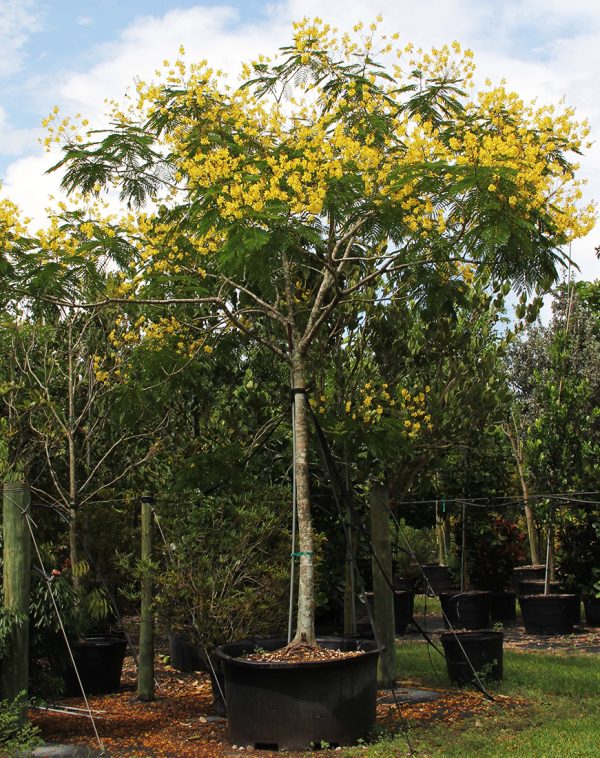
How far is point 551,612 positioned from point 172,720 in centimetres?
669

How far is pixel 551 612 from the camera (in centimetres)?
1150

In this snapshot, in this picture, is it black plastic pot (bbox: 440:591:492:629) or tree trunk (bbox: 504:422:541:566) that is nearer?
black plastic pot (bbox: 440:591:492:629)

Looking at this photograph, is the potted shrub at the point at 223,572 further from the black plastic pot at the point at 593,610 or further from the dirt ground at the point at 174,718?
the black plastic pot at the point at 593,610

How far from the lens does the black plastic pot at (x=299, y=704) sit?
17.9ft

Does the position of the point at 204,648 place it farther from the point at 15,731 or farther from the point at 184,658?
the point at 184,658

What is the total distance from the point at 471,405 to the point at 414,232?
4773 millimetres

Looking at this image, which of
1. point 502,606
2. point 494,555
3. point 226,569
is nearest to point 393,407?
point 226,569

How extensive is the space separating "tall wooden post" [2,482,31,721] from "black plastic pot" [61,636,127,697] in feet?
6.26

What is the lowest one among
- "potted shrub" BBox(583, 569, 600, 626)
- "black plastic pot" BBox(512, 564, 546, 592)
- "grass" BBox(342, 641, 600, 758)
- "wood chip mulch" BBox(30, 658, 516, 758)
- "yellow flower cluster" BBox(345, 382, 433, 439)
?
"wood chip mulch" BBox(30, 658, 516, 758)

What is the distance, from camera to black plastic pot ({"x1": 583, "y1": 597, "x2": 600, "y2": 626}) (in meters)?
12.2

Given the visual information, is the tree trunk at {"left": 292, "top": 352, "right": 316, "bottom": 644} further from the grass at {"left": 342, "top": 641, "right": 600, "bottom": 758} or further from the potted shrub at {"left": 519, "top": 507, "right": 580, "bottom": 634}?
the potted shrub at {"left": 519, "top": 507, "right": 580, "bottom": 634}

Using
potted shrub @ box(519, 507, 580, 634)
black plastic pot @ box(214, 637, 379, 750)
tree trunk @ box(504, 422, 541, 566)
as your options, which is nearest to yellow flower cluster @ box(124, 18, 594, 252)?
black plastic pot @ box(214, 637, 379, 750)

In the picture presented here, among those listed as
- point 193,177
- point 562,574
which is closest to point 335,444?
point 193,177

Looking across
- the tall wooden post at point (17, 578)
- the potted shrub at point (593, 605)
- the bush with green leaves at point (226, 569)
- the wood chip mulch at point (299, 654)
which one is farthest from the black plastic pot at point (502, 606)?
the tall wooden post at point (17, 578)
